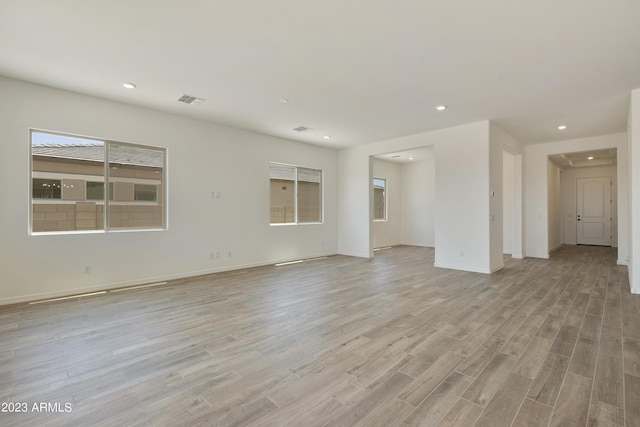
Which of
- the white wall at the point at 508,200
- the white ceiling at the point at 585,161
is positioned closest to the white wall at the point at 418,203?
the white wall at the point at 508,200

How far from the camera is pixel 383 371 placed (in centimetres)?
220

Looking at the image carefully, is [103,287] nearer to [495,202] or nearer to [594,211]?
[495,202]

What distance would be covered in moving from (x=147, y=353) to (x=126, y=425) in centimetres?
93

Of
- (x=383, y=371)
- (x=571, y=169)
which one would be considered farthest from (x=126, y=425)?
(x=571, y=169)

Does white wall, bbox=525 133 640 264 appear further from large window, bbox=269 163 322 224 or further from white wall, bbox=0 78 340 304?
large window, bbox=269 163 322 224

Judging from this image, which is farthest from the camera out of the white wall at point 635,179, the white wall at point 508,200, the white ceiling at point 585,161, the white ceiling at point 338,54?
the white ceiling at point 585,161

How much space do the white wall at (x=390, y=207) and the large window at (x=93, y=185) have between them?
6.42 metres

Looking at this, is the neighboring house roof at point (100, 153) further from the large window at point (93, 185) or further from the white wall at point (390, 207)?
the white wall at point (390, 207)

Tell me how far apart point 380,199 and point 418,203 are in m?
1.32

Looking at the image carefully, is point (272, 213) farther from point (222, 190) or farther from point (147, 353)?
point (147, 353)

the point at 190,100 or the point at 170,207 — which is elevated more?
the point at 190,100

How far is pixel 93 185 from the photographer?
179 inches

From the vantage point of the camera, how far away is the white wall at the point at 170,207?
3.87 meters

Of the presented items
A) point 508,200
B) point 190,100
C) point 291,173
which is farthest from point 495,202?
point 190,100
